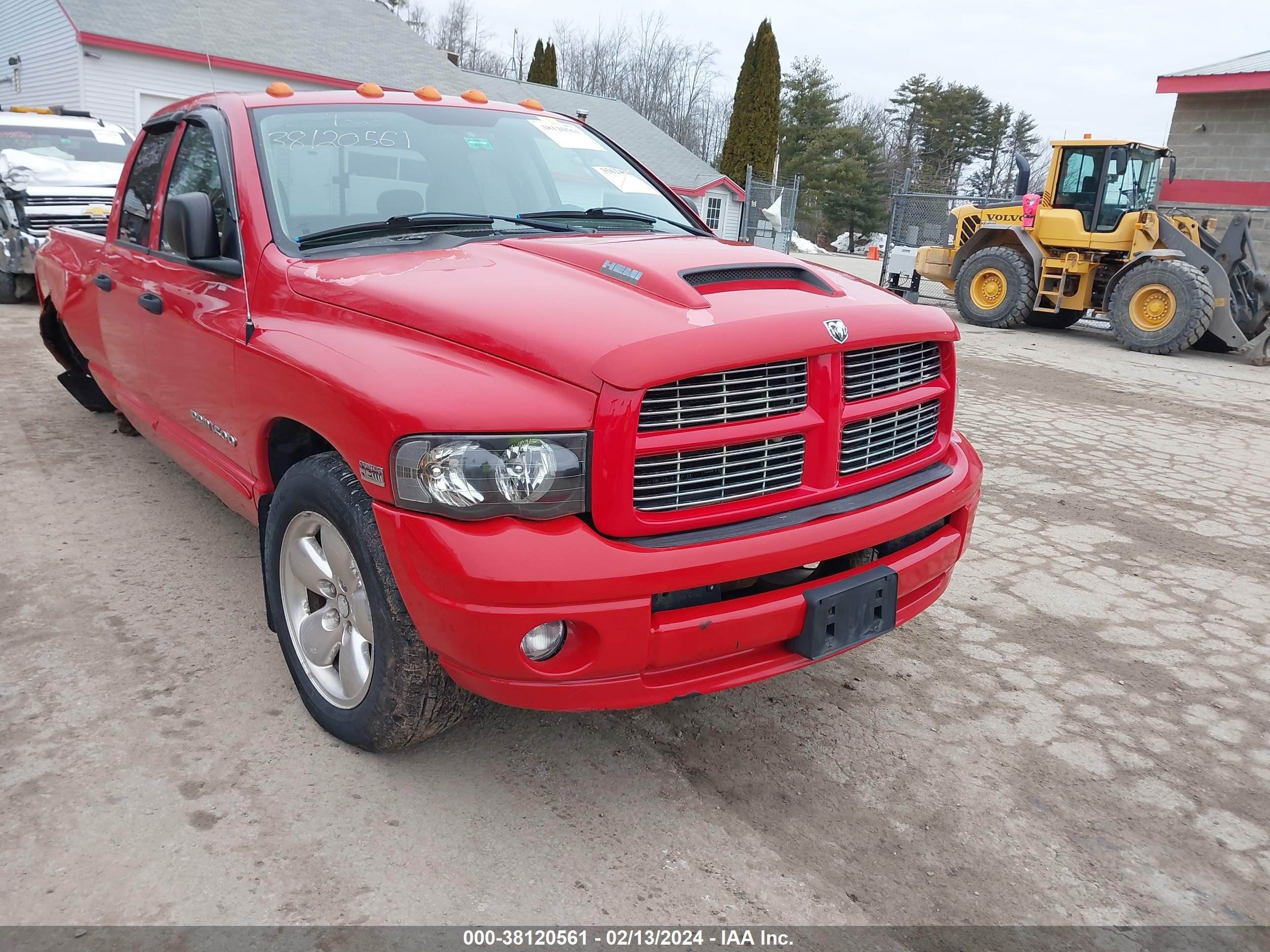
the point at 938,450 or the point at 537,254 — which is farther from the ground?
the point at 537,254

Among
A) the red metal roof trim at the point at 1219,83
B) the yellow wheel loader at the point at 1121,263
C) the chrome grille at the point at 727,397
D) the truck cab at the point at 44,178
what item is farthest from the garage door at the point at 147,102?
the chrome grille at the point at 727,397

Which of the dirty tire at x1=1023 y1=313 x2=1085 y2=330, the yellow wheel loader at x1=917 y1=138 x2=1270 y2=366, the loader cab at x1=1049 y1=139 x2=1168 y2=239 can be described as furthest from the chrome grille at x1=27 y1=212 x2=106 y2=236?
the dirty tire at x1=1023 y1=313 x2=1085 y2=330

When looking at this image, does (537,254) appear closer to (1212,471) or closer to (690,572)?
(690,572)

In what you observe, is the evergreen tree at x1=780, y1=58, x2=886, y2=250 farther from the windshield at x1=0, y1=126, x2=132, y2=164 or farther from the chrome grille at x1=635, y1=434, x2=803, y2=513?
the chrome grille at x1=635, y1=434, x2=803, y2=513

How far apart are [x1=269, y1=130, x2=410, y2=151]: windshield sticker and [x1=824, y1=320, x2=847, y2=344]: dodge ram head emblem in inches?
70.6

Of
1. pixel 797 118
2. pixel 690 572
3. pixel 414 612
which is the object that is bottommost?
pixel 414 612

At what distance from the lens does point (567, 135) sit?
3.89 m

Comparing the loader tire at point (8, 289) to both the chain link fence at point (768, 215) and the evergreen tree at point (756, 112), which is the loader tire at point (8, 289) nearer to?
the chain link fence at point (768, 215)

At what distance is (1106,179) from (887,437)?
12509mm

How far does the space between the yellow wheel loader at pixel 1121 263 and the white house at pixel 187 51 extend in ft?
28.1

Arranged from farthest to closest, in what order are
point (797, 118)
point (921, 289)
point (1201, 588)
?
1. point (797, 118)
2. point (921, 289)
3. point (1201, 588)

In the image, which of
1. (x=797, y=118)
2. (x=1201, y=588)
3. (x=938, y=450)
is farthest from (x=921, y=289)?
(x=797, y=118)

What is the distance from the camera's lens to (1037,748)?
→ 2889 mm

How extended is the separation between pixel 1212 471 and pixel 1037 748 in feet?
14.8
